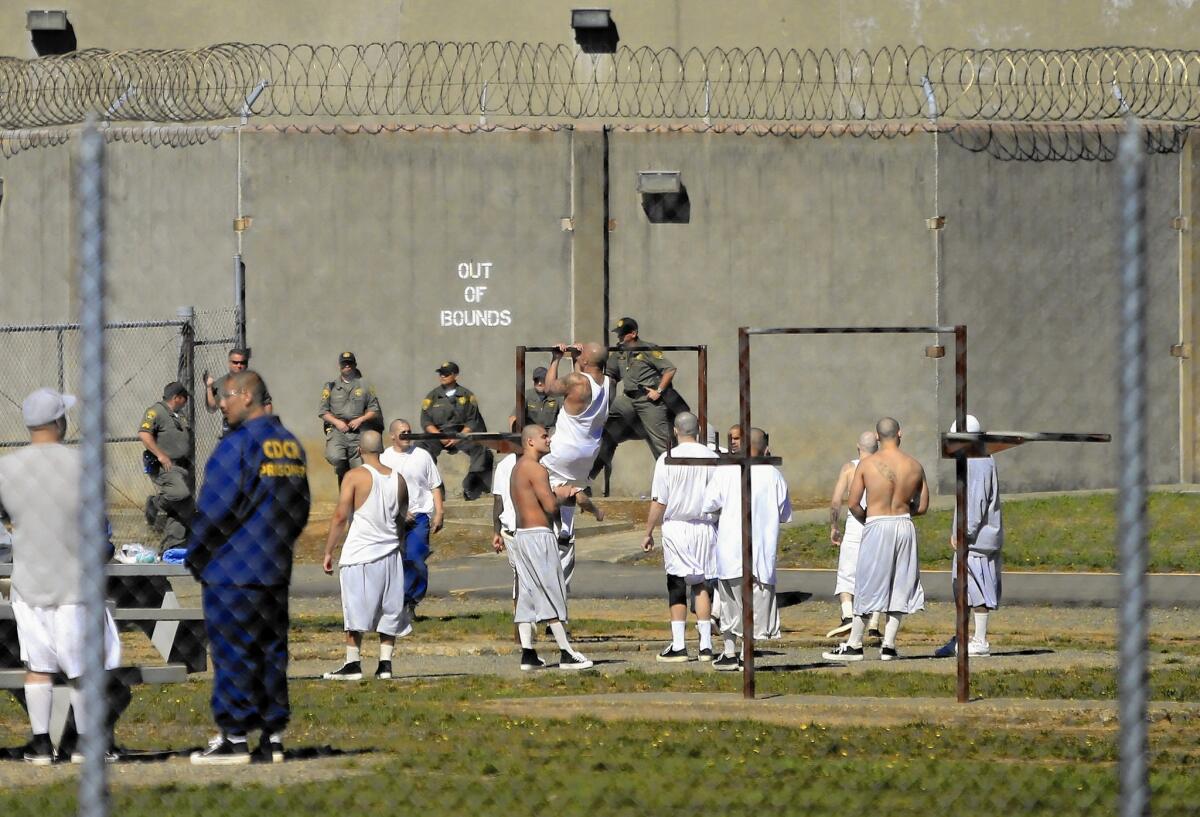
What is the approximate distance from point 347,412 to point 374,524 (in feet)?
29.5

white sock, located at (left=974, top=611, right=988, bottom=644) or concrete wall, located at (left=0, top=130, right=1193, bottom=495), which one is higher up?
concrete wall, located at (left=0, top=130, right=1193, bottom=495)

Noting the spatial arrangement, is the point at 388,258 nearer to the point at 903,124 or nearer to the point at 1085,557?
the point at 903,124

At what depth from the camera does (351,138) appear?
22.9 meters

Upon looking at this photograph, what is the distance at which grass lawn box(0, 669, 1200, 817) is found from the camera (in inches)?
328

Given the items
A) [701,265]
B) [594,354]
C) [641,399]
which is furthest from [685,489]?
[701,265]

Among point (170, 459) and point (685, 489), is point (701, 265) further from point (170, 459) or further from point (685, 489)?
point (685, 489)

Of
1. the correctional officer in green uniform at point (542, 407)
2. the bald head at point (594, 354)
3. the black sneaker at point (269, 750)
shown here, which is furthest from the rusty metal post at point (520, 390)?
the black sneaker at point (269, 750)

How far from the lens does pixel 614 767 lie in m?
9.17

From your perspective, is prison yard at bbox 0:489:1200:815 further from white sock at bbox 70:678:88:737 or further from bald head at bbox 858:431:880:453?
bald head at bbox 858:431:880:453

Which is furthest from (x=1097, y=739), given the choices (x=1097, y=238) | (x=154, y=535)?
(x=1097, y=238)

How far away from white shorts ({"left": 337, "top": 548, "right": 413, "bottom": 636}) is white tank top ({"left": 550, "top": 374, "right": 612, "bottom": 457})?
132 cm

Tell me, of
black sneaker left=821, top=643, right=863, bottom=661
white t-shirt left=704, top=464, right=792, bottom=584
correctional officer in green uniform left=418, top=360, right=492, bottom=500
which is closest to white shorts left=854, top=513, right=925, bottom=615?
black sneaker left=821, top=643, right=863, bottom=661

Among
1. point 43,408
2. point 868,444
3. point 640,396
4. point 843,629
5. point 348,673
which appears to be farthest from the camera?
point 640,396

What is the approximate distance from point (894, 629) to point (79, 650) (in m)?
6.23
